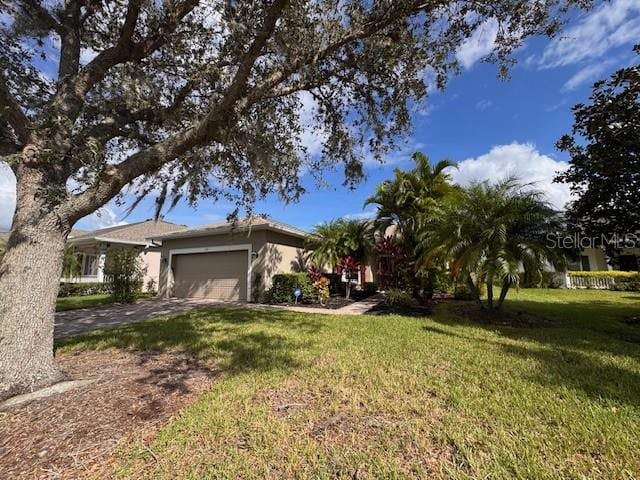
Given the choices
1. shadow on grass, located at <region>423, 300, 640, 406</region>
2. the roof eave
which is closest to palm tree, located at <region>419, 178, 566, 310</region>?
shadow on grass, located at <region>423, 300, 640, 406</region>

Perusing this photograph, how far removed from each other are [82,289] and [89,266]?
12.1 feet

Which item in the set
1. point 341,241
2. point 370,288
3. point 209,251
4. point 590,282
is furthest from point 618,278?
point 209,251

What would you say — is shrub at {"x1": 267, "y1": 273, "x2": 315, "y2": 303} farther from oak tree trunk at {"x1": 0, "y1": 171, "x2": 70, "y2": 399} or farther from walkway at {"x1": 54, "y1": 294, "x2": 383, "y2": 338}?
oak tree trunk at {"x1": 0, "y1": 171, "x2": 70, "y2": 399}

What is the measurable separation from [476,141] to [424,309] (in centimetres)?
756

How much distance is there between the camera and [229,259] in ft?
45.2

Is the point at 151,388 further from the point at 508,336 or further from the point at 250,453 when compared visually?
the point at 508,336

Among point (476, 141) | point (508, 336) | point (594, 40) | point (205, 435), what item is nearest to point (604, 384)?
point (508, 336)

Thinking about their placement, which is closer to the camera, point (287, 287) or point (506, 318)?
point (506, 318)

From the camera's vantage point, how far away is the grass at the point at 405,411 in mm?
2238

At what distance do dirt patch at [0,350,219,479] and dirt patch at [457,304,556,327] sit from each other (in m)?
6.95

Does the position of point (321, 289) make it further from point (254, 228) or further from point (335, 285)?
point (254, 228)

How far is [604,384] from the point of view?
3596 mm

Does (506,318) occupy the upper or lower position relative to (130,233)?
lower

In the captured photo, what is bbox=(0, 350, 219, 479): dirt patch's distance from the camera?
2.32 m
